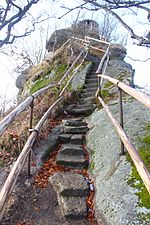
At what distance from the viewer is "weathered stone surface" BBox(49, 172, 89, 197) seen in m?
3.18

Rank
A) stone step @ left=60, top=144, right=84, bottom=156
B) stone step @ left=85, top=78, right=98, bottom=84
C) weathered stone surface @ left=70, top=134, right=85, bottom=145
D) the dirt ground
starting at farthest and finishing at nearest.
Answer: stone step @ left=85, top=78, right=98, bottom=84, weathered stone surface @ left=70, top=134, right=85, bottom=145, stone step @ left=60, top=144, right=84, bottom=156, the dirt ground

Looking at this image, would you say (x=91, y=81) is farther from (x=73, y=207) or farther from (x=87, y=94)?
(x=73, y=207)

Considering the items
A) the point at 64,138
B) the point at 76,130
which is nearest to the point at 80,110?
the point at 76,130

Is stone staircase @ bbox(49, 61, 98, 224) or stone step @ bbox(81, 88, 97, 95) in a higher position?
stone step @ bbox(81, 88, 97, 95)

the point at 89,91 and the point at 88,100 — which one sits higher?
the point at 89,91

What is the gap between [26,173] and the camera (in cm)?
366

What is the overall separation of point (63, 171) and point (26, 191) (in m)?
0.69

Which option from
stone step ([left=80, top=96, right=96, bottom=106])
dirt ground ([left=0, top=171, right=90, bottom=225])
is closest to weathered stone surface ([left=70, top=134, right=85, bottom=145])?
dirt ground ([left=0, top=171, right=90, bottom=225])

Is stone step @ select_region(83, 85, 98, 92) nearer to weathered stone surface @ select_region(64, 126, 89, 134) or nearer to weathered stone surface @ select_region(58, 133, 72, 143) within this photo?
weathered stone surface @ select_region(64, 126, 89, 134)

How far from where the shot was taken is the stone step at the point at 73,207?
289 cm

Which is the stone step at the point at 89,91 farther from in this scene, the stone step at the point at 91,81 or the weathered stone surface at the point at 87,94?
the stone step at the point at 91,81

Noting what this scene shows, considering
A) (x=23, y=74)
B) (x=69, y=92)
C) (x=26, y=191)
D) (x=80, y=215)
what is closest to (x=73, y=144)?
(x=26, y=191)

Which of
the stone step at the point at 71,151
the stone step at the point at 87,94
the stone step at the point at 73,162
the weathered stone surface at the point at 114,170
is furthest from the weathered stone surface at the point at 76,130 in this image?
the stone step at the point at 87,94

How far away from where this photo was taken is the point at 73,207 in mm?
2953
